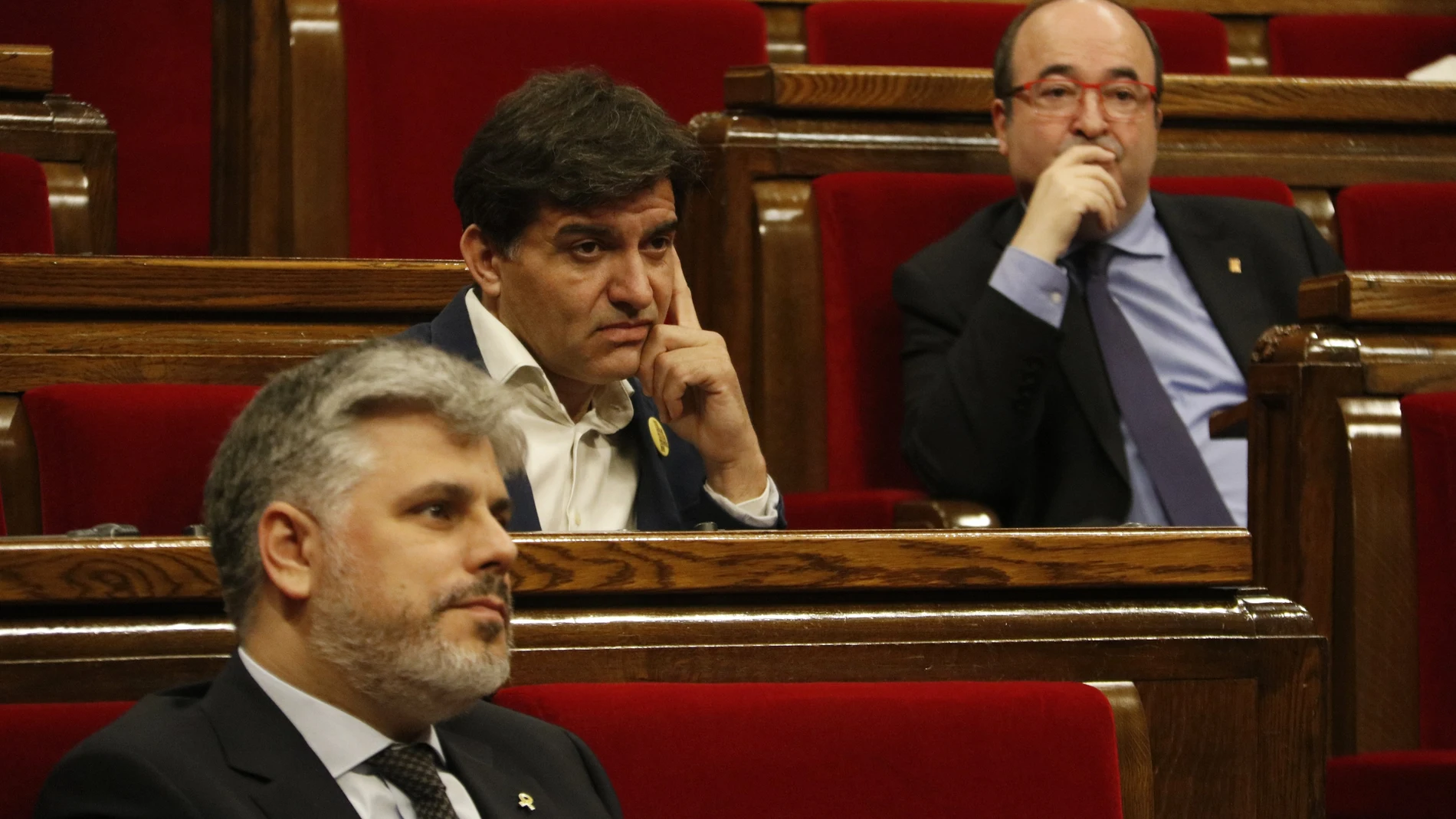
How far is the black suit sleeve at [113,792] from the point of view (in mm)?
273

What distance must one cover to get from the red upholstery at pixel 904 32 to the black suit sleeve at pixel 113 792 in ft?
2.07

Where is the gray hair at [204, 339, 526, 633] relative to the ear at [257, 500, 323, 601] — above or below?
above

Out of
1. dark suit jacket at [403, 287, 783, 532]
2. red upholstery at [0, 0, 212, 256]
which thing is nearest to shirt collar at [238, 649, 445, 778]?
dark suit jacket at [403, 287, 783, 532]

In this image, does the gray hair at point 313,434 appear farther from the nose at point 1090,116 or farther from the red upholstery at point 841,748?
the nose at point 1090,116

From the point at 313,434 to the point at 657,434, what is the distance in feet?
0.76

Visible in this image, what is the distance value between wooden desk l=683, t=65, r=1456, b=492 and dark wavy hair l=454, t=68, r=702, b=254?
170mm

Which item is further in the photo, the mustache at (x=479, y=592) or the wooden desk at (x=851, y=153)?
the wooden desk at (x=851, y=153)

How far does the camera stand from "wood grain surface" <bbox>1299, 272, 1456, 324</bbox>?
0.54 metres

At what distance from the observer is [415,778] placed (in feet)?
1.02

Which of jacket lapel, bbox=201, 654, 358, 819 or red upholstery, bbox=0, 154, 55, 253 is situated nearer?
jacket lapel, bbox=201, 654, 358, 819

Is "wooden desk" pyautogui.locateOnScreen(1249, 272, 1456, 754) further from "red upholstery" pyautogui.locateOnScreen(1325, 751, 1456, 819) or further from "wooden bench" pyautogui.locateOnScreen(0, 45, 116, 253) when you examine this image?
"wooden bench" pyautogui.locateOnScreen(0, 45, 116, 253)

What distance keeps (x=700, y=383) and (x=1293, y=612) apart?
0.19 m

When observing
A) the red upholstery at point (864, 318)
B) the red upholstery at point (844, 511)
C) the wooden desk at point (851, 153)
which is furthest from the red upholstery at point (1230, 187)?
the red upholstery at point (844, 511)

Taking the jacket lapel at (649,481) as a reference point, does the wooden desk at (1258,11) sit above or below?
above
